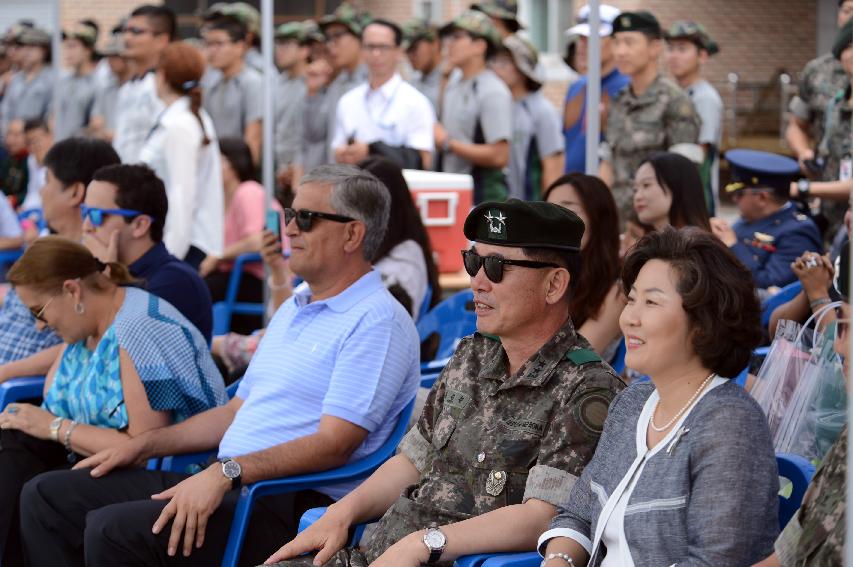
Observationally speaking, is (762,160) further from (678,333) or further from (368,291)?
(678,333)

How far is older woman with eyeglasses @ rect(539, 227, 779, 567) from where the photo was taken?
2.40 m

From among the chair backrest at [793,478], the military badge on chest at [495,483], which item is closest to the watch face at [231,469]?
the military badge on chest at [495,483]

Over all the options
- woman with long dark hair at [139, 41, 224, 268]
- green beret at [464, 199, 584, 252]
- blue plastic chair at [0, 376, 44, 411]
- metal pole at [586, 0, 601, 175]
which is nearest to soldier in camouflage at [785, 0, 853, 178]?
metal pole at [586, 0, 601, 175]

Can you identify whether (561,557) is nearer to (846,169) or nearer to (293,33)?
(846,169)

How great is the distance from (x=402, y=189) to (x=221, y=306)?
193 centimetres

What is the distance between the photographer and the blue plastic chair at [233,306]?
655cm

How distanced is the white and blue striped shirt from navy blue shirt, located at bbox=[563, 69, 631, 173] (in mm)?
3538

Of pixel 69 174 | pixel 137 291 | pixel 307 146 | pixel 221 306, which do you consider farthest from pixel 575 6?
pixel 137 291

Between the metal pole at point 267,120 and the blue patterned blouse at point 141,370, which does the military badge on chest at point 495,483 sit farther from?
the metal pole at point 267,120

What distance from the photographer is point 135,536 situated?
343cm

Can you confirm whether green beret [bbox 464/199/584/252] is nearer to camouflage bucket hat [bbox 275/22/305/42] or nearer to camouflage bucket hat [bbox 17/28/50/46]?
camouflage bucket hat [bbox 275/22/305/42]

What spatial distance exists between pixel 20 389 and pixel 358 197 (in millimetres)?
1548

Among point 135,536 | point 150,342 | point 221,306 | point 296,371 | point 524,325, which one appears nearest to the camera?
point 524,325

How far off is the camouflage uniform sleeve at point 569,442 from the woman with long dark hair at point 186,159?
3.72m
